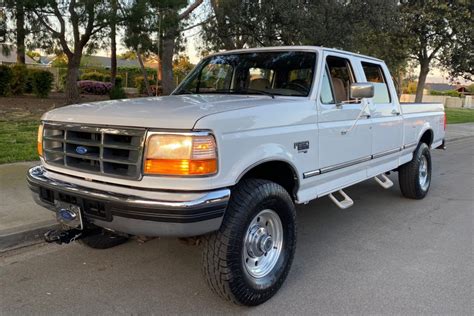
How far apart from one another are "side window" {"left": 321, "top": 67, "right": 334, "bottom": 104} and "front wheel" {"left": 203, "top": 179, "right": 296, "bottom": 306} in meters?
1.24

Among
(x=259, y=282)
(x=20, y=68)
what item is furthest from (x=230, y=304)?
(x=20, y=68)

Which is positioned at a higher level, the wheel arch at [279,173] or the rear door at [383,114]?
the rear door at [383,114]

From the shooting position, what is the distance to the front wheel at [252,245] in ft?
10.7

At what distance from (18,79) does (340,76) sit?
17.7 metres

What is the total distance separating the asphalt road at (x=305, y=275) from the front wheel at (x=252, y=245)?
17 centimetres

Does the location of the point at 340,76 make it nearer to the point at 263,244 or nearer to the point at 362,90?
the point at 362,90

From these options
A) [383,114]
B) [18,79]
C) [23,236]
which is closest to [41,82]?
[18,79]

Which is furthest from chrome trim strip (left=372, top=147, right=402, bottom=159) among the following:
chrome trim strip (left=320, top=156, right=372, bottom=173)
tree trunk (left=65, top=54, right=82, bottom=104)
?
tree trunk (left=65, top=54, right=82, bottom=104)

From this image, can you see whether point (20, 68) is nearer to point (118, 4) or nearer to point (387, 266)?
Answer: point (118, 4)

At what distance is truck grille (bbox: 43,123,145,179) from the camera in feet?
10.5

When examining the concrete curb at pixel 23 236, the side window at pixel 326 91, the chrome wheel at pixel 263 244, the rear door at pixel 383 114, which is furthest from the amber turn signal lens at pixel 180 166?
the rear door at pixel 383 114

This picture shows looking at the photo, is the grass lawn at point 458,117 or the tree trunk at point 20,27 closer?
the tree trunk at point 20,27

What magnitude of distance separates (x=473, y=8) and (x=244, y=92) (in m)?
18.4

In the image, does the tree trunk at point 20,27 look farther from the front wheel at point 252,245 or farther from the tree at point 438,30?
the tree at point 438,30
